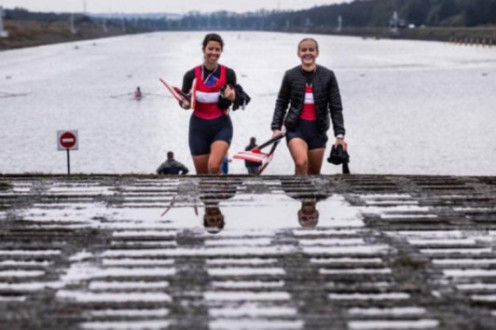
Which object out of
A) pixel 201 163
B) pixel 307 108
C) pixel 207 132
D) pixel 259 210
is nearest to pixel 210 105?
pixel 207 132

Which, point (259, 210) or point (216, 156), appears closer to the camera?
point (259, 210)

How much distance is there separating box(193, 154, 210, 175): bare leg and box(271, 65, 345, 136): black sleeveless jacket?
3.43 feet

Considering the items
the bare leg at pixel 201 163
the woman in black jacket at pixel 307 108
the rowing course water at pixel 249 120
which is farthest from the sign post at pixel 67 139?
the woman in black jacket at pixel 307 108

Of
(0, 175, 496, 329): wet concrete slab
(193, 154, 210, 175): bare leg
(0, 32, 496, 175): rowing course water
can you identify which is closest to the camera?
(0, 175, 496, 329): wet concrete slab

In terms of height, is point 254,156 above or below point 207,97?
below

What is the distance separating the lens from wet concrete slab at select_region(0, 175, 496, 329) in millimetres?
4348

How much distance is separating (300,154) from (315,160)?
430 millimetres

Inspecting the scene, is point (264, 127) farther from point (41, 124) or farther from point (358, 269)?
point (358, 269)

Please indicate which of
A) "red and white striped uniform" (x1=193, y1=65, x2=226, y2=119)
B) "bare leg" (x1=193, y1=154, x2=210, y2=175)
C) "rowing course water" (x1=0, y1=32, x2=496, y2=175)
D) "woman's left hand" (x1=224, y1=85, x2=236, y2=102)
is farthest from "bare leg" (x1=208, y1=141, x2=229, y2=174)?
"rowing course water" (x1=0, y1=32, x2=496, y2=175)

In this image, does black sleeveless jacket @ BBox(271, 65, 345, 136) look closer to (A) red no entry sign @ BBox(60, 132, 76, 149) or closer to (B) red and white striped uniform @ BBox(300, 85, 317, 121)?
(B) red and white striped uniform @ BBox(300, 85, 317, 121)

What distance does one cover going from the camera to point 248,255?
17.9 feet

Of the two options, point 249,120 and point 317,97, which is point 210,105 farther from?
point 249,120

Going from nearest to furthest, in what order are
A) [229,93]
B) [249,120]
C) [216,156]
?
[229,93], [216,156], [249,120]

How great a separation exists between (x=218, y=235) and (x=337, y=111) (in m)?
3.57
